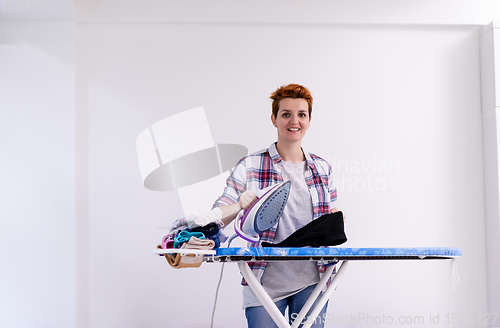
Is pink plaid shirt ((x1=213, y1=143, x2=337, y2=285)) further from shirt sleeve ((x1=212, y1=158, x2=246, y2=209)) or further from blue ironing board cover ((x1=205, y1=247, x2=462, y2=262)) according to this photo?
blue ironing board cover ((x1=205, y1=247, x2=462, y2=262))

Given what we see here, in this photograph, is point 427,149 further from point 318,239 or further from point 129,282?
point 129,282

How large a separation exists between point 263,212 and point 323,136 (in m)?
1.62

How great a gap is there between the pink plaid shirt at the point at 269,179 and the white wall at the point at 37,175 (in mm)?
1461

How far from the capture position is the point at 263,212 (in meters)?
1.31

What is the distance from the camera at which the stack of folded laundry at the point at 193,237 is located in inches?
47.6

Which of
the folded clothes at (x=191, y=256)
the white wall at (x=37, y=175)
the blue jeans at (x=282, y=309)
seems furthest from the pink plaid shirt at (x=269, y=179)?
the white wall at (x=37, y=175)

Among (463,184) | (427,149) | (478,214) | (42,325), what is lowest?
(42,325)

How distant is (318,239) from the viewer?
1.39m

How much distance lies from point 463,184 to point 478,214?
22 cm

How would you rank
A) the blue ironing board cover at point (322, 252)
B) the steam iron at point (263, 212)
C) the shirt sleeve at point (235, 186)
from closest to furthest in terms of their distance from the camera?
1. the blue ironing board cover at point (322, 252)
2. the steam iron at point (263, 212)
3. the shirt sleeve at point (235, 186)

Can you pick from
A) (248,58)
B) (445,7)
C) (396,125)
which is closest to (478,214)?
(396,125)

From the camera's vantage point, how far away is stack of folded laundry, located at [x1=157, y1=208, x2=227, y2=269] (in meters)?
1.21

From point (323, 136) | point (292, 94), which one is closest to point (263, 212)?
point (292, 94)

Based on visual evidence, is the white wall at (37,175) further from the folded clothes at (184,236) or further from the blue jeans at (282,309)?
the folded clothes at (184,236)
